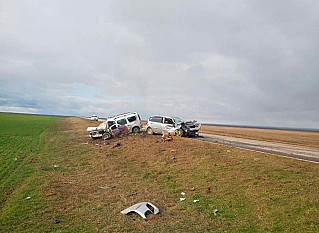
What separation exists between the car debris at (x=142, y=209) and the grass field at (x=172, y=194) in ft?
0.71

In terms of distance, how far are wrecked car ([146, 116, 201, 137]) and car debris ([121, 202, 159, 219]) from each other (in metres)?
14.9

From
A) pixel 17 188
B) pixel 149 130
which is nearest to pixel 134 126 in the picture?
pixel 149 130

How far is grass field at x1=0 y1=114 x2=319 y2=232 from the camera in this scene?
589 centimetres

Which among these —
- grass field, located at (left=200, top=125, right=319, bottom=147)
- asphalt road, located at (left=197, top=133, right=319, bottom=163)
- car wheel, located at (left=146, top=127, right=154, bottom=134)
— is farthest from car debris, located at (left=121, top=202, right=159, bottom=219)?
grass field, located at (left=200, top=125, right=319, bottom=147)

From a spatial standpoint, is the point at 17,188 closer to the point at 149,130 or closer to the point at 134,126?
the point at 134,126

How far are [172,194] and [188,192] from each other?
65 centimetres

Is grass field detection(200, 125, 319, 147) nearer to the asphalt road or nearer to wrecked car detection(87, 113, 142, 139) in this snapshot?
the asphalt road

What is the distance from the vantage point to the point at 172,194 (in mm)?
8266

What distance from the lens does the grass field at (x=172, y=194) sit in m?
5.89

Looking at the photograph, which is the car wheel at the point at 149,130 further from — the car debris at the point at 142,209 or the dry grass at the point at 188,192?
the car debris at the point at 142,209

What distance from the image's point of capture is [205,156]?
12344mm

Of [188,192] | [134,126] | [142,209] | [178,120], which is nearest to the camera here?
[142,209]

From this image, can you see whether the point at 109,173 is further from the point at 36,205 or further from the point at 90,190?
the point at 36,205

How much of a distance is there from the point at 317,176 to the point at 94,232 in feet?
28.7
